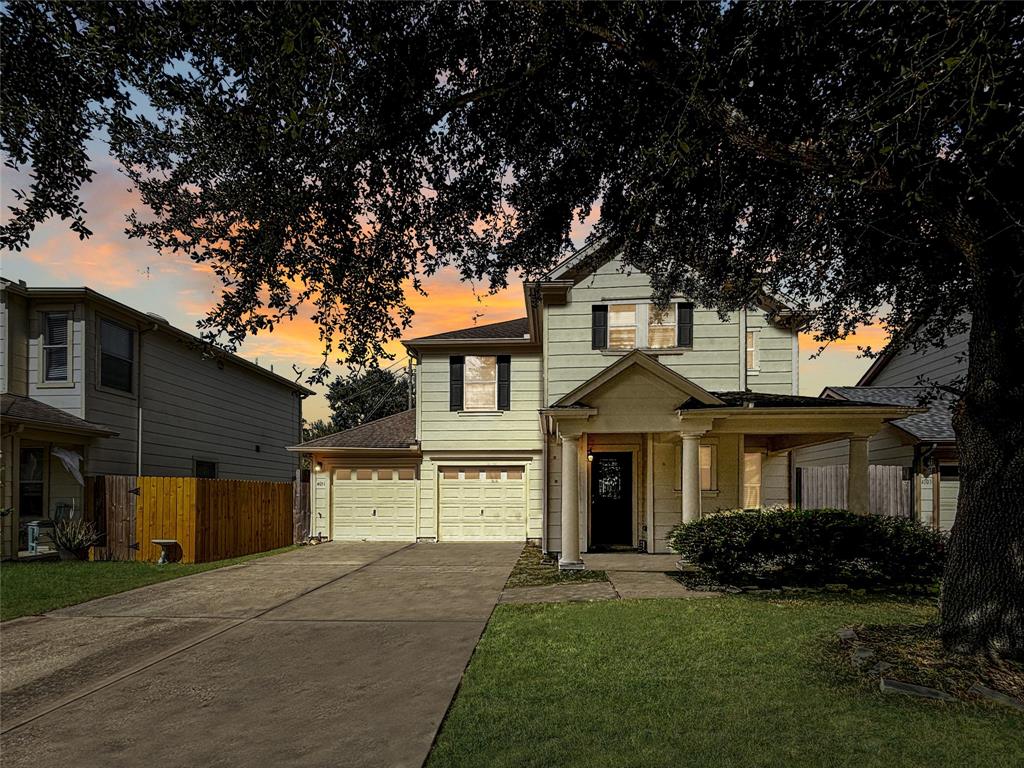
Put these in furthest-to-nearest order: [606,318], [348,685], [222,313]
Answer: [606,318] → [222,313] → [348,685]

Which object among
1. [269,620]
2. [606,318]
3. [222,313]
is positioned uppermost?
[606,318]

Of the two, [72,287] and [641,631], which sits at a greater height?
[72,287]

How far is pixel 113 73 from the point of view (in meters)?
5.80

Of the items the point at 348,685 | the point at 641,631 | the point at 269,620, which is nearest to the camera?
the point at 348,685

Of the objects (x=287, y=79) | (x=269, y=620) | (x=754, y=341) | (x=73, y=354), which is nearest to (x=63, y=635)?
(x=269, y=620)

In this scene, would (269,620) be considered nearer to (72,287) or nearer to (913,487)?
(72,287)

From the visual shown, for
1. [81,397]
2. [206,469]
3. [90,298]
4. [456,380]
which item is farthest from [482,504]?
[90,298]

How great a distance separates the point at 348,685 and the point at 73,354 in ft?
44.5

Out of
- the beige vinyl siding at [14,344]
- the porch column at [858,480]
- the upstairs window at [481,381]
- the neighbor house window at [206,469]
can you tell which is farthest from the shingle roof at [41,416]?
the porch column at [858,480]

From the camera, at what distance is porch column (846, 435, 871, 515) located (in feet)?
40.1

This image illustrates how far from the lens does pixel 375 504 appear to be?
782 inches

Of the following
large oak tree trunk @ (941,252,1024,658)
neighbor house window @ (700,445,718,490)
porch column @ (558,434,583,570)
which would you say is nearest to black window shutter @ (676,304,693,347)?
neighbor house window @ (700,445,718,490)

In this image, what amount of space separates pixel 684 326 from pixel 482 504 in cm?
791

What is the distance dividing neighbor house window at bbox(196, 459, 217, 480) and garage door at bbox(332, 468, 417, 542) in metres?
4.38
